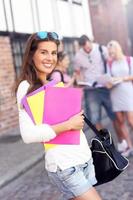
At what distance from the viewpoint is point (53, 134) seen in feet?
8.43

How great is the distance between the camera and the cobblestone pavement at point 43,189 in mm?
5264

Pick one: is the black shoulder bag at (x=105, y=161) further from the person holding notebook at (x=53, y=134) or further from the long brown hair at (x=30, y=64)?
the long brown hair at (x=30, y=64)

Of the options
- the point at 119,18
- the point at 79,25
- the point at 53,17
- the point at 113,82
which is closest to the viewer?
the point at 113,82

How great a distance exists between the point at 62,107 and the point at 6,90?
8.81 m

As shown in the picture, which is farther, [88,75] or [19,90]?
[88,75]

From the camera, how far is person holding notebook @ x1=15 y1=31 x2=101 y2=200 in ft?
8.50

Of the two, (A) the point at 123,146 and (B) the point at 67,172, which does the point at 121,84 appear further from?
(B) the point at 67,172

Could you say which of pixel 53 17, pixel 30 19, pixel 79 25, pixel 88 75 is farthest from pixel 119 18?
pixel 88 75

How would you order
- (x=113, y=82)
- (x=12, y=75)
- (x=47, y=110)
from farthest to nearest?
(x=12, y=75), (x=113, y=82), (x=47, y=110)

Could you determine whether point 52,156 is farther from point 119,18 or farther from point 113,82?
point 119,18

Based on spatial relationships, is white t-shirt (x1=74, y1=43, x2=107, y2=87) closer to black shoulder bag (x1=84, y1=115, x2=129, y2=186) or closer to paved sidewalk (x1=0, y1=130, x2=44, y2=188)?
paved sidewalk (x1=0, y1=130, x2=44, y2=188)

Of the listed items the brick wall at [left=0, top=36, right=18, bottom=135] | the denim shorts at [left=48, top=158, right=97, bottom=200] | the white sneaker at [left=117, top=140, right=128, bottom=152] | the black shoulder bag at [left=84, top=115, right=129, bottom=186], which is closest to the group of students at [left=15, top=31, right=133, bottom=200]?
the denim shorts at [left=48, top=158, right=97, bottom=200]

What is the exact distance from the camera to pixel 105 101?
7508 millimetres

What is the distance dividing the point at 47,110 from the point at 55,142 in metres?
0.20
